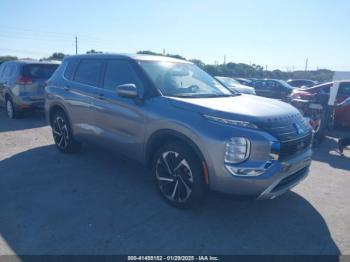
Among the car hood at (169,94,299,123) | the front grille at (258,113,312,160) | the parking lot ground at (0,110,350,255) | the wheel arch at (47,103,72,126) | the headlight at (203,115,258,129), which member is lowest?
the parking lot ground at (0,110,350,255)

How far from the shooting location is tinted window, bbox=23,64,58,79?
9.06 meters

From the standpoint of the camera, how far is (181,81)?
4438 millimetres

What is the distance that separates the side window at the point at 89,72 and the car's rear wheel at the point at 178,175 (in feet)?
6.34

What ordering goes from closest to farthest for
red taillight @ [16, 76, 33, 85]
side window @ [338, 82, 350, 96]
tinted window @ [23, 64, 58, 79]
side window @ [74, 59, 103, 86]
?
side window @ [74, 59, 103, 86]
red taillight @ [16, 76, 33, 85]
tinted window @ [23, 64, 58, 79]
side window @ [338, 82, 350, 96]

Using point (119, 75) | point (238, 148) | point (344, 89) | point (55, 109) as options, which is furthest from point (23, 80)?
point (344, 89)

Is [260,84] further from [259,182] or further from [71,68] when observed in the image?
[259,182]

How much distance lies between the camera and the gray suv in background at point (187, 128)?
3.22 meters

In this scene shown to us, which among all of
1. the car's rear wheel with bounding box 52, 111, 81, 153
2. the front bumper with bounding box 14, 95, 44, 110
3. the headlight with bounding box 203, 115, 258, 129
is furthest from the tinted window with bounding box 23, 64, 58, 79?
the headlight with bounding box 203, 115, 258, 129

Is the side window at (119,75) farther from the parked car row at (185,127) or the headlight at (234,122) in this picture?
the headlight at (234,122)

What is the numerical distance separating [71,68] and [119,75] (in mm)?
1641

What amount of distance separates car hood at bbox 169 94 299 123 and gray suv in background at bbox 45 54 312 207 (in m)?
0.01

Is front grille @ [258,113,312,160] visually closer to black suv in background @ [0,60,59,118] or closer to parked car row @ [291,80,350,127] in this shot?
parked car row @ [291,80,350,127]

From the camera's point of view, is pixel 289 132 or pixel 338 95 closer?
pixel 289 132

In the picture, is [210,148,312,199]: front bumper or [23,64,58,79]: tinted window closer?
[210,148,312,199]: front bumper
